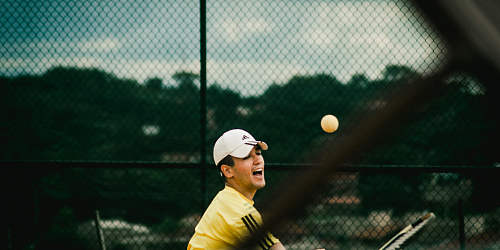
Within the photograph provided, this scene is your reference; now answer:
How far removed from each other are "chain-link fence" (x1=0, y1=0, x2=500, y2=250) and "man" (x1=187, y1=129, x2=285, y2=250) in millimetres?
1127

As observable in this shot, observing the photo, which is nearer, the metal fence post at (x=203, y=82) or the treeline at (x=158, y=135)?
the metal fence post at (x=203, y=82)

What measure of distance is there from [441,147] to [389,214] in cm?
144

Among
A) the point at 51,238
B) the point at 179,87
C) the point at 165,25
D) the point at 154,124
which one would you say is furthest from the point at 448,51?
the point at 154,124

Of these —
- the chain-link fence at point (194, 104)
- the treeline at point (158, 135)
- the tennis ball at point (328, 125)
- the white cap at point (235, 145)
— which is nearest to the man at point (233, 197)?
the white cap at point (235, 145)

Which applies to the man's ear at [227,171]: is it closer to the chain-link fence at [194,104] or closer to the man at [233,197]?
the man at [233,197]

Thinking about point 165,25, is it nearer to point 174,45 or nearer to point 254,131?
point 174,45

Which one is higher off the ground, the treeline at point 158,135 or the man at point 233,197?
the treeline at point 158,135

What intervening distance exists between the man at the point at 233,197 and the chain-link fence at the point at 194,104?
1.13 meters

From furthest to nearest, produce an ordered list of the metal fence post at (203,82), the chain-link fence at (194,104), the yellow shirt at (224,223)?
the chain-link fence at (194,104), the metal fence post at (203,82), the yellow shirt at (224,223)

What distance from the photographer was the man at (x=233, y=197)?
2.12 meters

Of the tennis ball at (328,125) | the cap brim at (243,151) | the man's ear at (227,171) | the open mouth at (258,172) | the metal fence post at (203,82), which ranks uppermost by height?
the metal fence post at (203,82)

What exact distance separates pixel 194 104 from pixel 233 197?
162 inches

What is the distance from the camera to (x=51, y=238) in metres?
4.57

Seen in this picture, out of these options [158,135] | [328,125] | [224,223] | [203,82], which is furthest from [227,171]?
[158,135]
